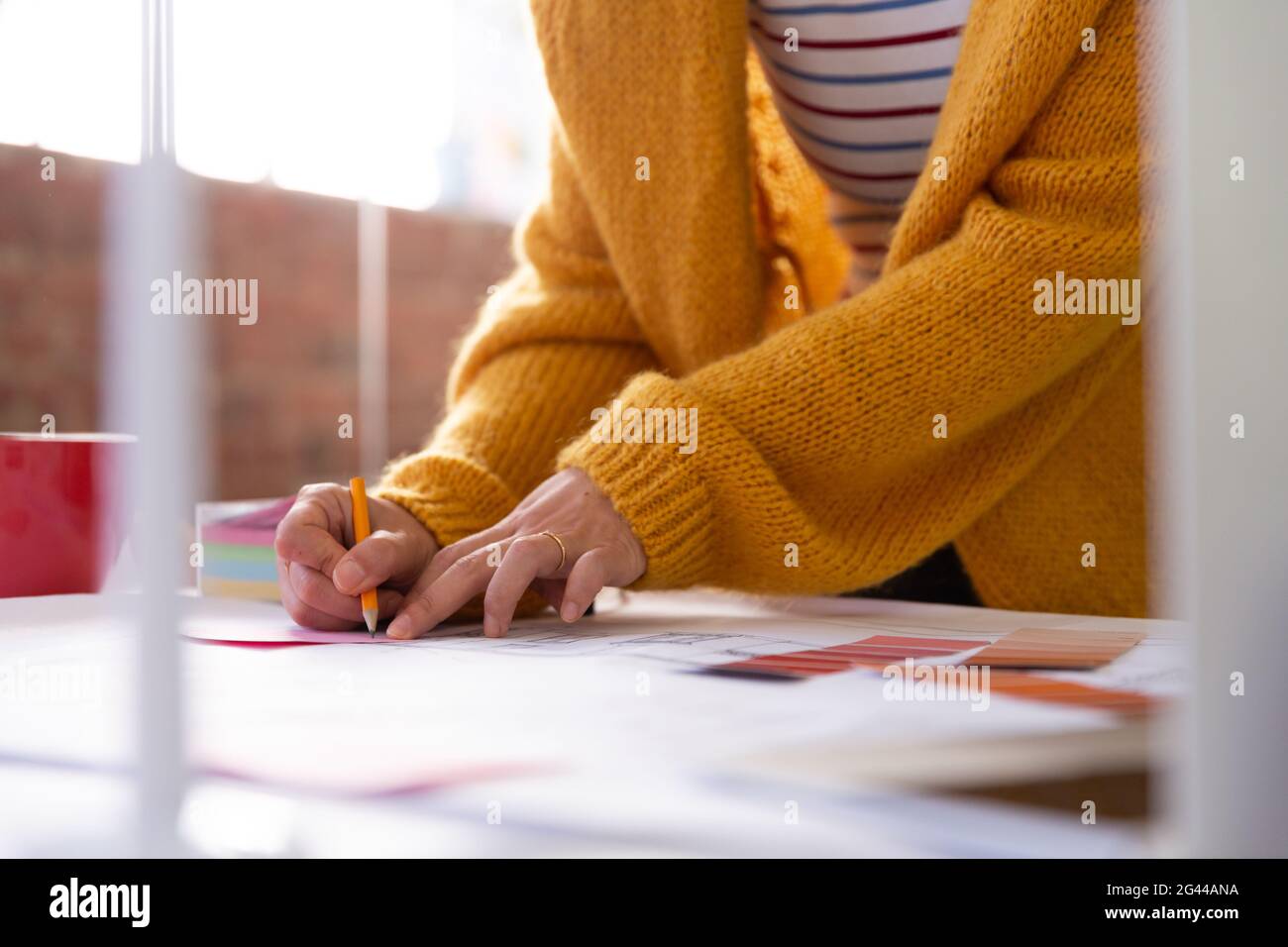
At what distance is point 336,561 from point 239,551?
19cm

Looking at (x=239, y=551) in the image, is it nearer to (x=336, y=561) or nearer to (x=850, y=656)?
(x=336, y=561)

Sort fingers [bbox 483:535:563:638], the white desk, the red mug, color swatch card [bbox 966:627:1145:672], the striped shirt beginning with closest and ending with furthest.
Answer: the white desk, color swatch card [bbox 966:627:1145:672], fingers [bbox 483:535:563:638], the red mug, the striped shirt

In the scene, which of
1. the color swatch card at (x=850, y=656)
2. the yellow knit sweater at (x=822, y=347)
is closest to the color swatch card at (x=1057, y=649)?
the color swatch card at (x=850, y=656)

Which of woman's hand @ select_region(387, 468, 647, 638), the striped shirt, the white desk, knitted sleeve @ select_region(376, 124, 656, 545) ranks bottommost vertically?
the white desk

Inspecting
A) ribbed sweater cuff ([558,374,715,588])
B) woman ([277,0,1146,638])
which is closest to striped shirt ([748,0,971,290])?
woman ([277,0,1146,638])

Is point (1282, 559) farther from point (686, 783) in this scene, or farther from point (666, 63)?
point (666, 63)

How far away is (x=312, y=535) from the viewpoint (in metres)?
0.55

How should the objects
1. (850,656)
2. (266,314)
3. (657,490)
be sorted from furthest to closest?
(266,314)
(657,490)
(850,656)

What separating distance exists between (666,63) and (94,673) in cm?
52

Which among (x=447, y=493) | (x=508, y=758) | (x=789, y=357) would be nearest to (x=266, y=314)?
(x=447, y=493)

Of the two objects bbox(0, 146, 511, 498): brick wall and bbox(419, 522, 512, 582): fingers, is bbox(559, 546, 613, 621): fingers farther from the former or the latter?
bbox(0, 146, 511, 498): brick wall

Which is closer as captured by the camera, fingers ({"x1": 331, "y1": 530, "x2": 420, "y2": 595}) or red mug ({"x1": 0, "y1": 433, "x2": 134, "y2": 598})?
fingers ({"x1": 331, "y1": 530, "x2": 420, "y2": 595})

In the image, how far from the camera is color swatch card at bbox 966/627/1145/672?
42cm

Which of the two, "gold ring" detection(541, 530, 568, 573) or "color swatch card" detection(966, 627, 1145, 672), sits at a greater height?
"gold ring" detection(541, 530, 568, 573)
